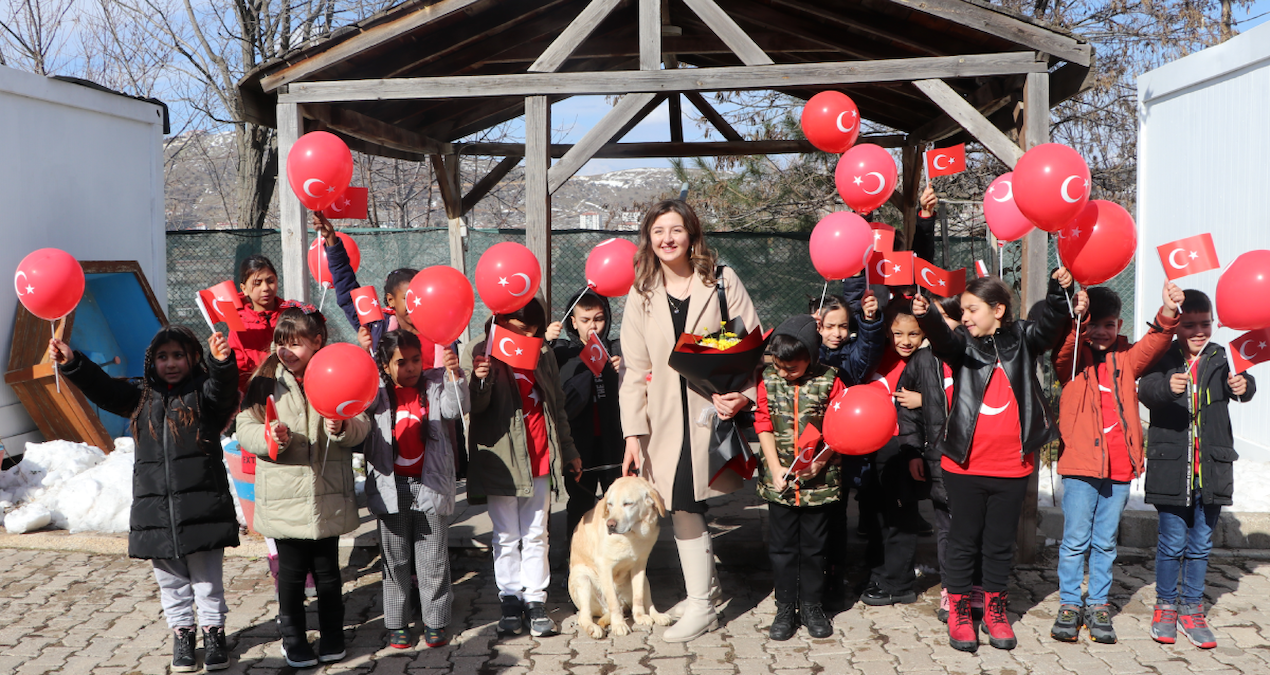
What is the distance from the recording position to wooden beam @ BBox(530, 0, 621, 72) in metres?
5.13

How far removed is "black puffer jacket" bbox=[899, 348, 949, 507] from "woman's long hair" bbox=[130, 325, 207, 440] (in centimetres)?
325

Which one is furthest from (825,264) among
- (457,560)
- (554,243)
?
(554,243)

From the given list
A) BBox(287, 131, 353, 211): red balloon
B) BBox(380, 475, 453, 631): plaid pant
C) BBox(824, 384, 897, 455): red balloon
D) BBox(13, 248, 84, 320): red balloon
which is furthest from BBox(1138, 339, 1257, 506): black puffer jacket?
BBox(13, 248, 84, 320): red balloon

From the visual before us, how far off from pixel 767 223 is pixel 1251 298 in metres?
8.18

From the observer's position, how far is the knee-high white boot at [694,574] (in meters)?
4.04

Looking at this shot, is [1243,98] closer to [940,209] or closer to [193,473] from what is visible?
[940,209]

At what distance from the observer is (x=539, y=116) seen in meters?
5.12

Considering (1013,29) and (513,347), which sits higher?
(1013,29)

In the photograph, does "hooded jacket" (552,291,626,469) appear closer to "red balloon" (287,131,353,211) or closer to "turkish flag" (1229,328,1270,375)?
"red balloon" (287,131,353,211)

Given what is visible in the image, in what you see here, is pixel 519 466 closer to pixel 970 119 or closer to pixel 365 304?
pixel 365 304

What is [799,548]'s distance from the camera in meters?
4.15

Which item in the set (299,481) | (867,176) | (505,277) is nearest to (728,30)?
(867,176)

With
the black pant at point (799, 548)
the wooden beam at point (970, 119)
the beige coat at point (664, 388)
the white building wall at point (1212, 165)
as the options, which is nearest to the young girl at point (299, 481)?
the beige coat at point (664, 388)

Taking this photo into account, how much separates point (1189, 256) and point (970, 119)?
167cm
